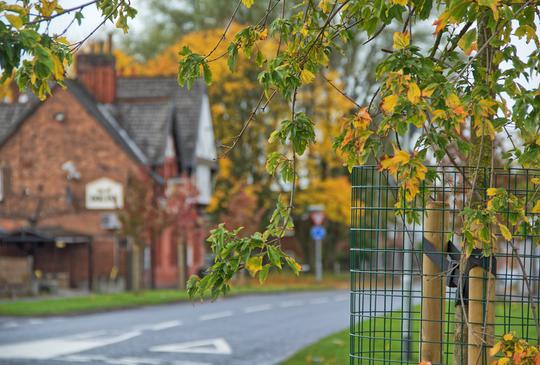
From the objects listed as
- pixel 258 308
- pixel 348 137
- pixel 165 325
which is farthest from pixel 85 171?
pixel 348 137

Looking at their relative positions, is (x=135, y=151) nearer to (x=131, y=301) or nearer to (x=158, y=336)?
(x=131, y=301)

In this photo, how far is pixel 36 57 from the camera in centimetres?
462

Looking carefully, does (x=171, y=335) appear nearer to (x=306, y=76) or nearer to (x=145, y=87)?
(x=306, y=76)

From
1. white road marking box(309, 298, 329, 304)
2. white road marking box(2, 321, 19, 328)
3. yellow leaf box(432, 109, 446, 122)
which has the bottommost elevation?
white road marking box(309, 298, 329, 304)

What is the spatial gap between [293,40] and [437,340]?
1.70m

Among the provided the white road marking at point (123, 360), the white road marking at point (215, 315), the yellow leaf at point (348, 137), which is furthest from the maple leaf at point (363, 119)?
the white road marking at point (215, 315)

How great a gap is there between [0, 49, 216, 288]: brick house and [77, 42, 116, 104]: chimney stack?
0.04 meters

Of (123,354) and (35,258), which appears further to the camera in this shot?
(35,258)

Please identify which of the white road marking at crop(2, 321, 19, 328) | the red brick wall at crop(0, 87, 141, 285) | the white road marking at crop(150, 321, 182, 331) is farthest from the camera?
the red brick wall at crop(0, 87, 141, 285)

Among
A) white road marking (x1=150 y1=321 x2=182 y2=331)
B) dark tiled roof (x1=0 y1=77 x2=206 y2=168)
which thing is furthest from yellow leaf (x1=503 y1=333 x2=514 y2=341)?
dark tiled roof (x1=0 y1=77 x2=206 y2=168)

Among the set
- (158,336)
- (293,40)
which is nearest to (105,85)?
(158,336)

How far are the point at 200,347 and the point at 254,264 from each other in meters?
13.7

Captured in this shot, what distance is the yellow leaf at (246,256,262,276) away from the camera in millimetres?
5008

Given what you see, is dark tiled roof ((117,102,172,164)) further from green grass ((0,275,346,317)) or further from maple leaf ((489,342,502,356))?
maple leaf ((489,342,502,356))
